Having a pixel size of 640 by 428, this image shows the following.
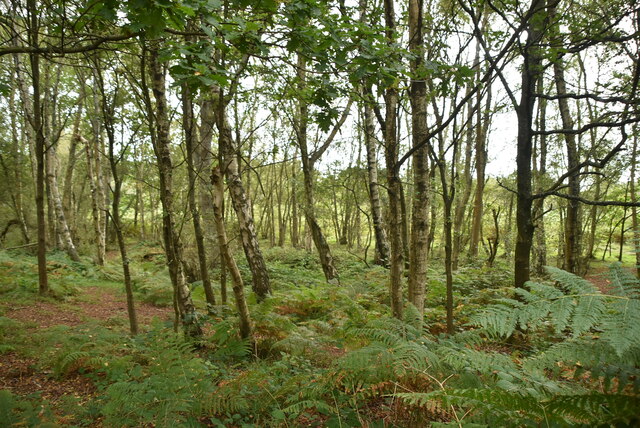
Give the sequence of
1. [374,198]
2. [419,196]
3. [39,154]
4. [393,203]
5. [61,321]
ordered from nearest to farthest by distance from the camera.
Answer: [393,203] → [419,196] → [61,321] → [39,154] → [374,198]

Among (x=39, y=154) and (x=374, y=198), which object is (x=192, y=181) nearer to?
(x=39, y=154)

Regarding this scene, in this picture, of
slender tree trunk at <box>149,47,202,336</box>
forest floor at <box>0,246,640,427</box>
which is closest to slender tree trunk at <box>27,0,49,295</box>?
forest floor at <box>0,246,640,427</box>

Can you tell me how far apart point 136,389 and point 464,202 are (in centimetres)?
1372

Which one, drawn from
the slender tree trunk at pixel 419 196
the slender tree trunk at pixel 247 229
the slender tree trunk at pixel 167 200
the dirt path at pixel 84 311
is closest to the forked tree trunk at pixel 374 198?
the slender tree trunk at pixel 247 229

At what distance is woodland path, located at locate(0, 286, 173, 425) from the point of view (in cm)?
362

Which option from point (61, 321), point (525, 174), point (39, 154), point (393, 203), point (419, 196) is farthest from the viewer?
point (39, 154)

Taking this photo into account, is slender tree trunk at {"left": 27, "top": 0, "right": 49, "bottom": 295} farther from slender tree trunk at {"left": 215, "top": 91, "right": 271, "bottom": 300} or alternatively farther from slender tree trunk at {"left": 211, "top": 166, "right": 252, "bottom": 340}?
slender tree trunk at {"left": 211, "top": 166, "right": 252, "bottom": 340}

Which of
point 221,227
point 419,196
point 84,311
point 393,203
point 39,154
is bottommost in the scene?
point 84,311

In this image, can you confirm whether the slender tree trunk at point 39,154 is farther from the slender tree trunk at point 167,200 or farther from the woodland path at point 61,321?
the slender tree trunk at point 167,200

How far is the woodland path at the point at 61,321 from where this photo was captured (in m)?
3.62

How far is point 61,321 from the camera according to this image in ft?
19.7

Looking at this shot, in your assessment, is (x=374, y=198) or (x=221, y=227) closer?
(x=221, y=227)

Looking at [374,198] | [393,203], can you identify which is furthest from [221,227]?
[374,198]

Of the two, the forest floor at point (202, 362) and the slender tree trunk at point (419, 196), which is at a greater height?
the slender tree trunk at point (419, 196)
